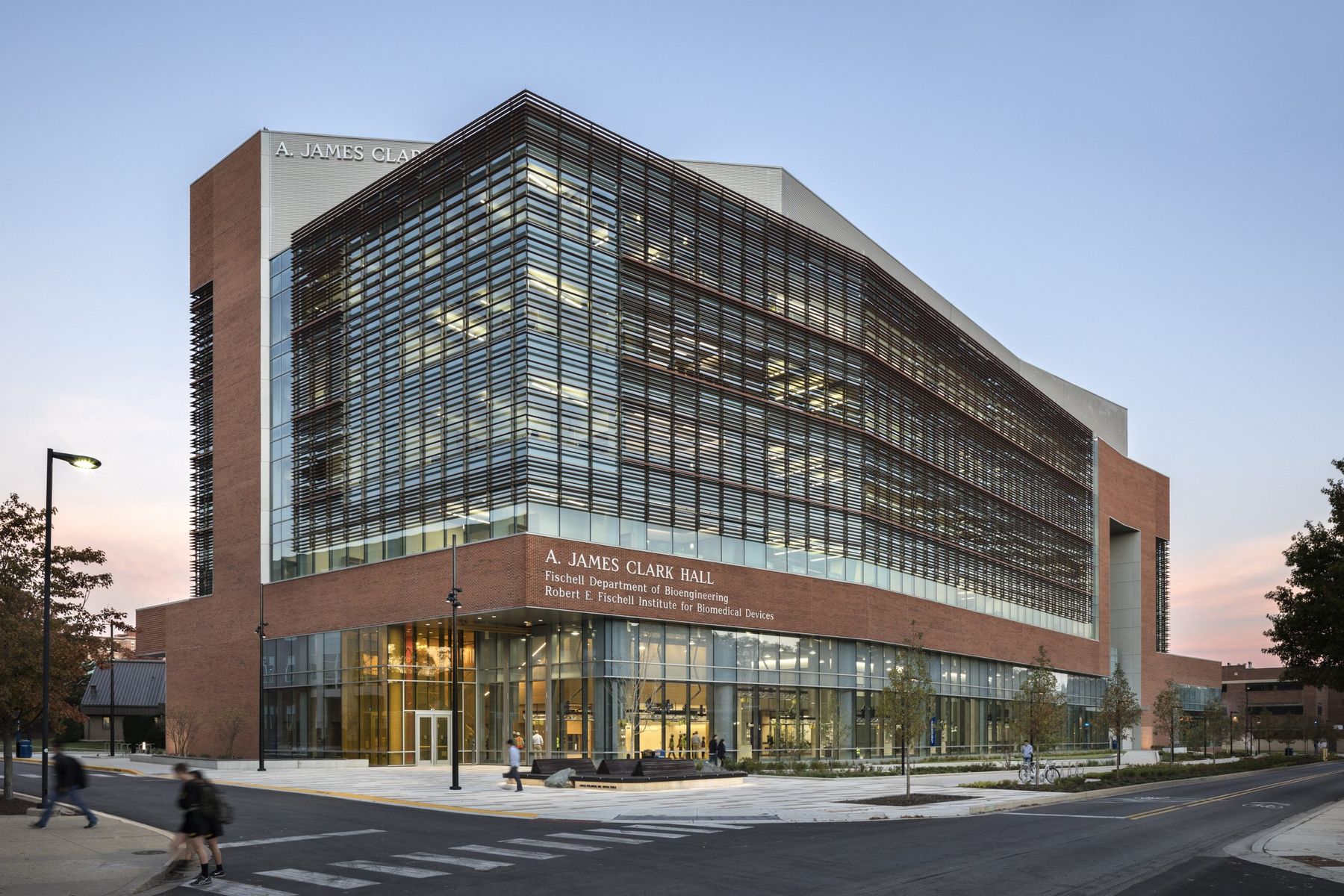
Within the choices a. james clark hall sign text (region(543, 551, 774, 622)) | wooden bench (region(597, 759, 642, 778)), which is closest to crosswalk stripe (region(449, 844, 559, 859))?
wooden bench (region(597, 759, 642, 778))

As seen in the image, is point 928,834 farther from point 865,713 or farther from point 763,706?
point 865,713

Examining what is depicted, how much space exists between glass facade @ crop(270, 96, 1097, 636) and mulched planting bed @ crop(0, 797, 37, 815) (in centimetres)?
1915

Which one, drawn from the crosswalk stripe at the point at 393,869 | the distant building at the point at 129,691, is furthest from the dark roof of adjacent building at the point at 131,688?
the crosswalk stripe at the point at 393,869

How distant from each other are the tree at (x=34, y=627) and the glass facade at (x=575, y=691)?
17.8 metres

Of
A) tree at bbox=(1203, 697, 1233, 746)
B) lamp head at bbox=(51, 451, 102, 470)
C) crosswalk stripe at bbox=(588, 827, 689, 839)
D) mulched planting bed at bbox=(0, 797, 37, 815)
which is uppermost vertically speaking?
lamp head at bbox=(51, 451, 102, 470)

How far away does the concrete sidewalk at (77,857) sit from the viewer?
17.1 metres

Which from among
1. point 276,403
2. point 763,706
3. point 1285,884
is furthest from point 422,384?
point 1285,884

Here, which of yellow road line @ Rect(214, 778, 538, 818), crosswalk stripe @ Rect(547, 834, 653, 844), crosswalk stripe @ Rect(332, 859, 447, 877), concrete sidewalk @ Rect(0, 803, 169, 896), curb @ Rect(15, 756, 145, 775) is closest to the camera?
Result: concrete sidewalk @ Rect(0, 803, 169, 896)

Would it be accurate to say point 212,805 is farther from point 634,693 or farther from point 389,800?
point 634,693

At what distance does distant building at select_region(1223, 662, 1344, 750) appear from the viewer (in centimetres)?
13975

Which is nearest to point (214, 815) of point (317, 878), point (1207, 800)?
point (317, 878)

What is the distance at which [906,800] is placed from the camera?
108 ft

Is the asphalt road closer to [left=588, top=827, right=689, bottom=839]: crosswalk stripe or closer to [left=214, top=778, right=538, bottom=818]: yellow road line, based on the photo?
[left=588, top=827, right=689, bottom=839]: crosswalk stripe

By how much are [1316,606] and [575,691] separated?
2884cm
